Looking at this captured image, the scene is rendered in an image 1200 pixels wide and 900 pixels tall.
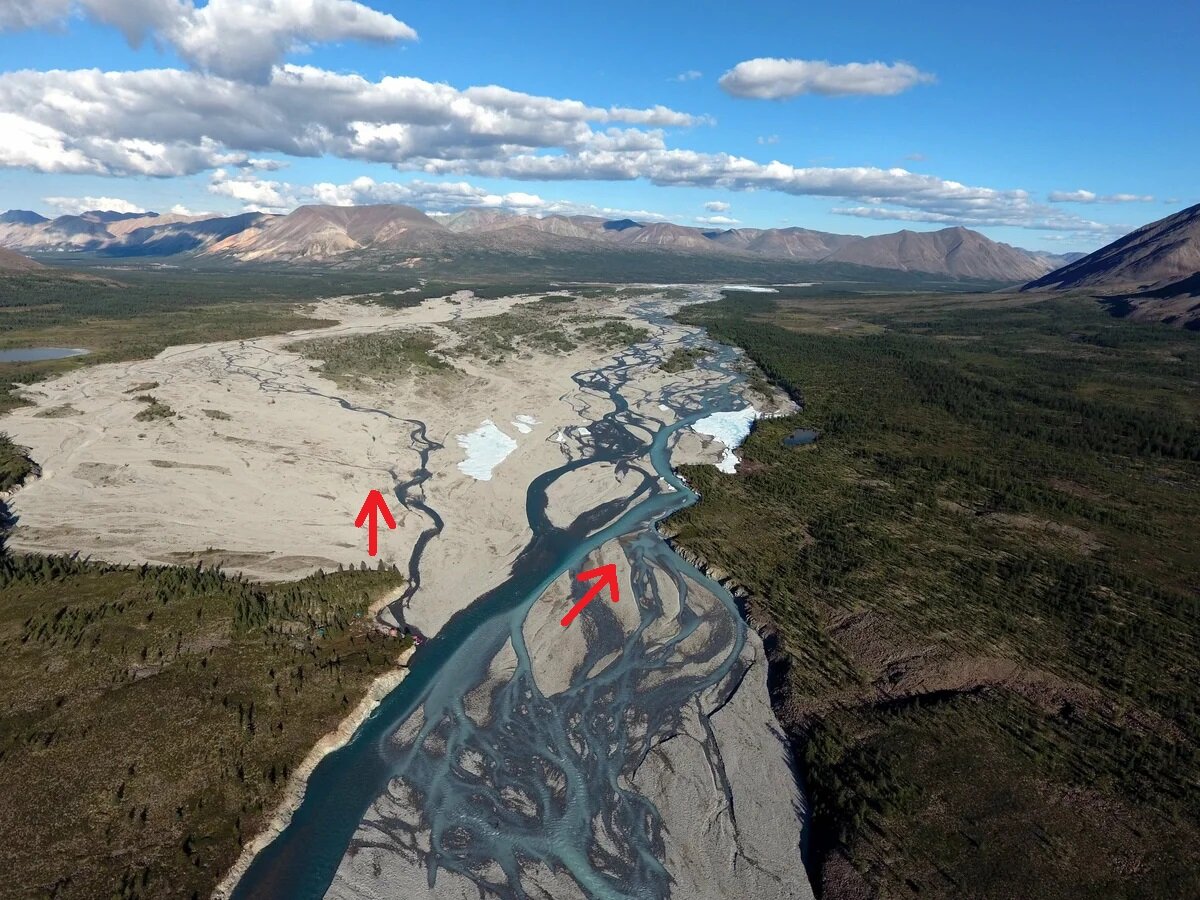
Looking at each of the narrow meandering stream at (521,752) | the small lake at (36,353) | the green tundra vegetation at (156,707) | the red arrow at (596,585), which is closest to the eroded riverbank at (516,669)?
the narrow meandering stream at (521,752)

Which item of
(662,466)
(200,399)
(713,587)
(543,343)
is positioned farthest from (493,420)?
(543,343)

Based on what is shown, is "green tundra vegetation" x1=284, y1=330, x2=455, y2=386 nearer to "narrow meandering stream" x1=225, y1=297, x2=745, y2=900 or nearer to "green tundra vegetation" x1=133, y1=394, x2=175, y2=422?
"green tundra vegetation" x1=133, y1=394, x2=175, y2=422

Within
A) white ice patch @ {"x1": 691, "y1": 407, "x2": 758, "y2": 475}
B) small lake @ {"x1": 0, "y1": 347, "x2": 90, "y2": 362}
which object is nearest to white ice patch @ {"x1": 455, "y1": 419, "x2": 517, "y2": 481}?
white ice patch @ {"x1": 691, "y1": 407, "x2": 758, "y2": 475}

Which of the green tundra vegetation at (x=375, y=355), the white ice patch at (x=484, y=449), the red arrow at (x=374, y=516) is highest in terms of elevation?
the green tundra vegetation at (x=375, y=355)

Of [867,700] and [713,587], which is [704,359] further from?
[867,700]

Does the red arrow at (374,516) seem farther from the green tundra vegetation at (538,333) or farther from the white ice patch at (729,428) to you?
the green tundra vegetation at (538,333)
